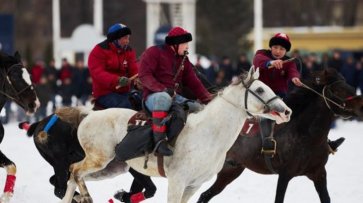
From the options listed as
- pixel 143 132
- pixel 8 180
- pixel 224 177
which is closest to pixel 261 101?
pixel 143 132

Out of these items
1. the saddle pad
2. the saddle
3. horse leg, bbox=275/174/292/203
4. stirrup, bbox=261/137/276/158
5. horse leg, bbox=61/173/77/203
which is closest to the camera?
the saddle

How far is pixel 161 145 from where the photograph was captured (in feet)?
32.5

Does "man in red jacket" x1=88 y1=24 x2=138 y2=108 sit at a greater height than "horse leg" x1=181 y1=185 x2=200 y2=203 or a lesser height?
greater

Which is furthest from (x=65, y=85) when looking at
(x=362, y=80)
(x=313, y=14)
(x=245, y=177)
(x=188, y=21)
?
(x=313, y=14)

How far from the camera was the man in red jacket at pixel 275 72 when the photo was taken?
11750 mm

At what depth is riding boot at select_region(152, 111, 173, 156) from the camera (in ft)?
32.5

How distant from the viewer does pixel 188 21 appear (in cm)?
3350

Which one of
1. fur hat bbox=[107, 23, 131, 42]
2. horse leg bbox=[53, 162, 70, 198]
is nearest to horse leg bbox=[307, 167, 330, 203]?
fur hat bbox=[107, 23, 131, 42]

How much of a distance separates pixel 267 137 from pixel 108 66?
2135 mm

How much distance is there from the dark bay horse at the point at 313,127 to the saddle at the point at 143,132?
6.38 feet

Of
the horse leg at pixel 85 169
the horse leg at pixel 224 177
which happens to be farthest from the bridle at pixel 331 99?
the horse leg at pixel 85 169

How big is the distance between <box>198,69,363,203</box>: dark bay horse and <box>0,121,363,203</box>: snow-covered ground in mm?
1922

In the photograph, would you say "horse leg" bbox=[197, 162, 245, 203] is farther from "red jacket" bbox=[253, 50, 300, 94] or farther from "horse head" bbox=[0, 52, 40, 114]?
"horse head" bbox=[0, 52, 40, 114]

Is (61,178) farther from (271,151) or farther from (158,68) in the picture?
(271,151)
